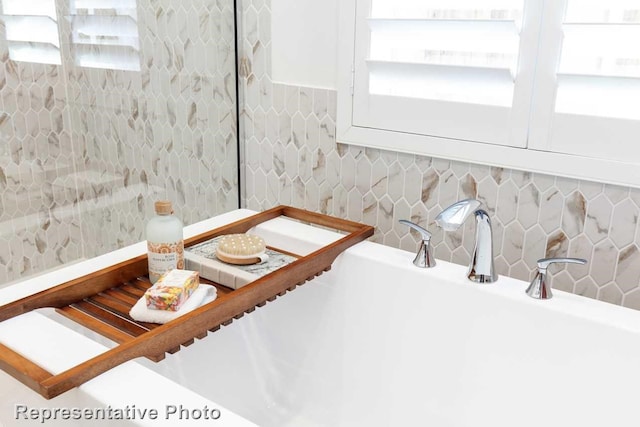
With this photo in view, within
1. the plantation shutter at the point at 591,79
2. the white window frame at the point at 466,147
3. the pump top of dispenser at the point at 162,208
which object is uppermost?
the plantation shutter at the point at 591,79

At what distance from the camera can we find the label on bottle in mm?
1428

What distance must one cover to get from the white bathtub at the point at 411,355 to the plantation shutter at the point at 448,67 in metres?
0.39

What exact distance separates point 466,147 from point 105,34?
4.00 ft

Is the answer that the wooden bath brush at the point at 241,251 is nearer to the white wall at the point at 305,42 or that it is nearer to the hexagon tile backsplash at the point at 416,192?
the hexagon tile backsplash at the point at 416,192

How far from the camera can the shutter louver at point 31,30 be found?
1781mm

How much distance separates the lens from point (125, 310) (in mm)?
1303

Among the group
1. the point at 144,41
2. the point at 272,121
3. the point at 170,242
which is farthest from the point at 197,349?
the point at 144,41

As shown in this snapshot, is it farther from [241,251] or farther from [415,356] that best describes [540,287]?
[241,251]

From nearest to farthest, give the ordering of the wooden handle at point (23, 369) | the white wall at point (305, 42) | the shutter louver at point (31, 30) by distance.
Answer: the wooden handle at point (23, 369) → the shutter louver at point (31, 30) → the white wall at point (305, 42)

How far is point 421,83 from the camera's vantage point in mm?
1682

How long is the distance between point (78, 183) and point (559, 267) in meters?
1.52

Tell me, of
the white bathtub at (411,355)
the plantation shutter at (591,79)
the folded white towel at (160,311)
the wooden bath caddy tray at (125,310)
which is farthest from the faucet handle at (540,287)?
the folded white towel at (160,311)

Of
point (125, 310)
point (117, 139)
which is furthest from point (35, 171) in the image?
point (125, 310)

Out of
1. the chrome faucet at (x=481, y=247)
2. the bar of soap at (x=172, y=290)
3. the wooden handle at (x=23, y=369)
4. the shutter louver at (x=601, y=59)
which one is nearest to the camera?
the wooden handle at (x=23, y=369)
